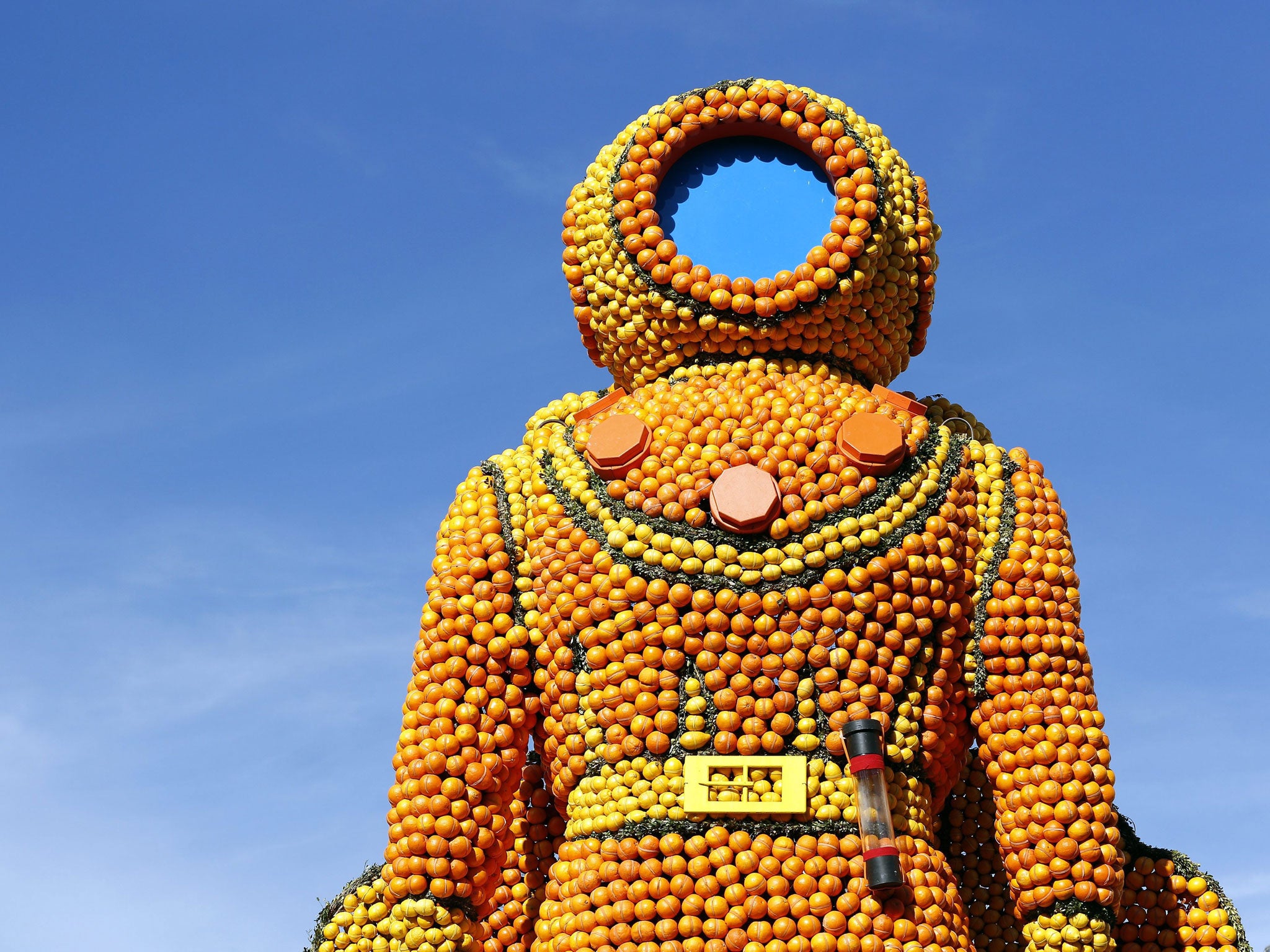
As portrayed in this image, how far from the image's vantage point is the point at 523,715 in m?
7.50

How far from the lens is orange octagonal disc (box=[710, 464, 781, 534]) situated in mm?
7141

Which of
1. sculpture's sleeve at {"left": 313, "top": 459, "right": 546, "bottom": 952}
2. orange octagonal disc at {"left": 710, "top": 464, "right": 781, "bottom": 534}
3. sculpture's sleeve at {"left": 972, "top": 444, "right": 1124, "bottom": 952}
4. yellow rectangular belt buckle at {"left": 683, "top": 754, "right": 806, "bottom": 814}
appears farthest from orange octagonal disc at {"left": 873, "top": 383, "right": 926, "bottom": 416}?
yellow rectangular belt buckle at {"left": 683, "top": 754, "right": 806, "bottom": 814}

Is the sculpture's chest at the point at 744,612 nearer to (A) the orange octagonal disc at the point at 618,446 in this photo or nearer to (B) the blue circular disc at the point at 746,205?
(A) the orange octagonal disc at the point at 618,446

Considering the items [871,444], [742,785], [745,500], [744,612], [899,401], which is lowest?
[742,785]

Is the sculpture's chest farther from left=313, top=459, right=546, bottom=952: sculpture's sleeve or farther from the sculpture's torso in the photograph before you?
left=313, top=459, right=546, bottom=952: sculpture's sleeve

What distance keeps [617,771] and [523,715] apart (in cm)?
59

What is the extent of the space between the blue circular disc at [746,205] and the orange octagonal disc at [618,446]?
807 mm

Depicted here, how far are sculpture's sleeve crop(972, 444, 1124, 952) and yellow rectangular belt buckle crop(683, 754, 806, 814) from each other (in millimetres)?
925

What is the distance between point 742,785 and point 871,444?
1469 mm

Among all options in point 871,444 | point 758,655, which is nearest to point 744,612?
point 758,655

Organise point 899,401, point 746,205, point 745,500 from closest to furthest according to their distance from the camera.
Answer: point 745,500
point 899,401
point 746,205

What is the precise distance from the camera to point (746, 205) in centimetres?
791

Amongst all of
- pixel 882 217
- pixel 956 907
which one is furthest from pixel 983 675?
pixel 882 217

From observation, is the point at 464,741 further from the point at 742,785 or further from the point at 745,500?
the point at 745,500
